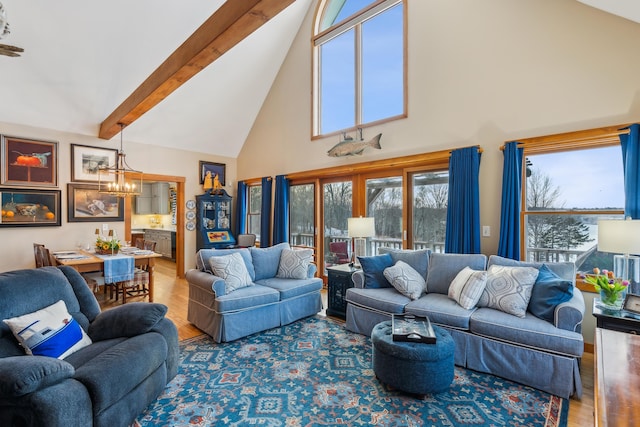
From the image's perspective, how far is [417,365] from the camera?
2328 mm

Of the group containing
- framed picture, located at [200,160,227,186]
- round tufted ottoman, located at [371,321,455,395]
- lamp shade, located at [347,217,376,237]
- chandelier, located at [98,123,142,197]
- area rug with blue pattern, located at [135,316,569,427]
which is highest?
framed picture, located at [200,160,227,186]

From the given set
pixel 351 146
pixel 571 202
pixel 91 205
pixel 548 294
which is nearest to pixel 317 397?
pixel 548 294

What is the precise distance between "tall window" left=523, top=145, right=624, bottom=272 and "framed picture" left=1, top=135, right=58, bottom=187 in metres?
7.05

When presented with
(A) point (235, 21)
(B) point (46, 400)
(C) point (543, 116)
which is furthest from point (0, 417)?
(C) point (543, 116)

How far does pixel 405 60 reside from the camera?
4594 mm

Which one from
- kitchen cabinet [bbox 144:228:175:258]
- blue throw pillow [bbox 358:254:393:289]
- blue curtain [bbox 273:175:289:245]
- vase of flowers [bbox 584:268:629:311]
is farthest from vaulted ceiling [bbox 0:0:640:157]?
kitchen cabinet [bbox 144:228:175:258]

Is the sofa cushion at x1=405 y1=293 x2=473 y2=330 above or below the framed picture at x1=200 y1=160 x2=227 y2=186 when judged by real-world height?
below

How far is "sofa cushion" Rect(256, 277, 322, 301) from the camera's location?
12.8 ft

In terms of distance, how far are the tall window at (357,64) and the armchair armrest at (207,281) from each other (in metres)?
3.34

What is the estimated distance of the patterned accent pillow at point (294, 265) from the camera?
4340mm

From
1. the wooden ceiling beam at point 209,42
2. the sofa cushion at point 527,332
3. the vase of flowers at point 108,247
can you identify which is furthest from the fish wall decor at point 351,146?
the vase of flowers at point 108,247

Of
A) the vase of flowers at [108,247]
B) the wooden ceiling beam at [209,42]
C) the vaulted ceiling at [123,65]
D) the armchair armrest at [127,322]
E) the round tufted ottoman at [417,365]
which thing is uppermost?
the vaulted ceiling at [123,65]

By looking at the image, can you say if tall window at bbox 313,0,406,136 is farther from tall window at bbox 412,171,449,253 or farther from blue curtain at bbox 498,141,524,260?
blue curtain at bbox 498,141,524,260

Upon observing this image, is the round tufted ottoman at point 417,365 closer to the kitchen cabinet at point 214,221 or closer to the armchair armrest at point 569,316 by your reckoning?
the armchair armrest at point 569,316
